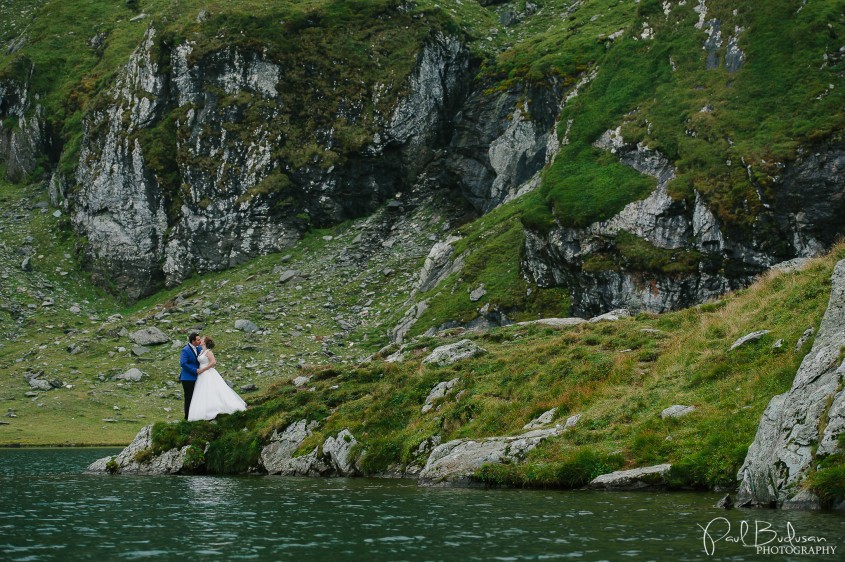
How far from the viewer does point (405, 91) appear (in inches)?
5315

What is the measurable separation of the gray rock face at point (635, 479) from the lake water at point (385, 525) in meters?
1.13

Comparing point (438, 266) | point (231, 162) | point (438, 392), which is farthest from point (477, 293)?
point (231, 162)

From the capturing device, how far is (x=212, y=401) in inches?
1697

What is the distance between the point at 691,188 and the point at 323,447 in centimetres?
5003

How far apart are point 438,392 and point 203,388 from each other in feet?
43.0

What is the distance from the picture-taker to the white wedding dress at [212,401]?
139 feet

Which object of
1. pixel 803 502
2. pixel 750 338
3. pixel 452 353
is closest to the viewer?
pixel 803 502

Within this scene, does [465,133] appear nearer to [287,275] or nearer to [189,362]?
[287,275]

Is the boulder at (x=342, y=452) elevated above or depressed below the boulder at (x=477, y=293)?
below

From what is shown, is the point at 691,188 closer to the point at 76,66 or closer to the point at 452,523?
the point at 452,523

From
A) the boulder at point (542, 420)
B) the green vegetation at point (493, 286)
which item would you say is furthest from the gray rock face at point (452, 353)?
the green vegetation at point (493, 286)

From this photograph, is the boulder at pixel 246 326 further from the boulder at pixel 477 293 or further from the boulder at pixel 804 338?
the boulder at pixel 804 338

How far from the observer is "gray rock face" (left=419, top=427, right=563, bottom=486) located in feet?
98.4

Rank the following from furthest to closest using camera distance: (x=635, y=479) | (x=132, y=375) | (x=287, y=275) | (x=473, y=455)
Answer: (x=287, y=275)
(x=132, y=375)
(x=473, y=455)
(x=635, y=479)
